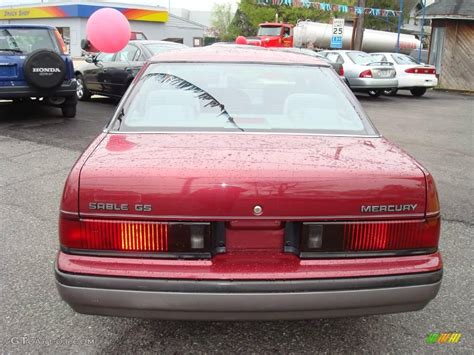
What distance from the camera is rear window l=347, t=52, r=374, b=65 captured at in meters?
16.3

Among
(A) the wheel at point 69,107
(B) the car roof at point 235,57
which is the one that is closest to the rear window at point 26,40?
(A) the wheel at point 69,107

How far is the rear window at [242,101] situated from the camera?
304 centimetres

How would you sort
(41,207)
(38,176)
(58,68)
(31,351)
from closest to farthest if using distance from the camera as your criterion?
(31,351)
(41,207)
(38,176)
(58,68)

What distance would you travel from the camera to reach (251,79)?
341cm

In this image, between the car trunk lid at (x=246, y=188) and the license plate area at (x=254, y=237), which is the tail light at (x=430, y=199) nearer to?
the car trunk lid at (x=246, y=188)

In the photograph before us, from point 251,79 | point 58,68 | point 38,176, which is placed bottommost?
point 38,176

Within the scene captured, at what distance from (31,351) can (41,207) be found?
2.53 metres

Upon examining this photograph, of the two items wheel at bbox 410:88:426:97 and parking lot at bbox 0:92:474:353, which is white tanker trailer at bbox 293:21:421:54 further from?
parking lot at bbox 0:92:474:353

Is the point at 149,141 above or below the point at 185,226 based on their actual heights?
above

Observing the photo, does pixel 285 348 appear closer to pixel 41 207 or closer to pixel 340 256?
pixel 340 256

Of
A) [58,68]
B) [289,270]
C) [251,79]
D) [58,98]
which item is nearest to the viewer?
[289,270]

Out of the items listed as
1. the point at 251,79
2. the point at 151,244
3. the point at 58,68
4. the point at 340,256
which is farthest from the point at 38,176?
the point at 340,256

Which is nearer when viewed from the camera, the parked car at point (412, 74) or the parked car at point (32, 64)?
the parked car at point (32, 64)

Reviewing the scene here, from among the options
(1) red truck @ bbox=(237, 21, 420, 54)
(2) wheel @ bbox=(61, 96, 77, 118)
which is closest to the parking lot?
(2) wheel @ bbox=(61, 96, 77, 118)
